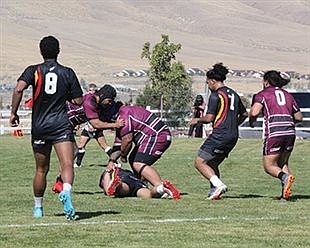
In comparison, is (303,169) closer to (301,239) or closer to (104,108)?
(104,108)

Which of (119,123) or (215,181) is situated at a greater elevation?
(119,123)

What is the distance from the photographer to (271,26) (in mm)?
193250

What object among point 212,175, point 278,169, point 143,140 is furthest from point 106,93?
point 278,169

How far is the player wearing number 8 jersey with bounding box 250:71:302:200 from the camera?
13633mm

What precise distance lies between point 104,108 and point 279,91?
90.5 inches

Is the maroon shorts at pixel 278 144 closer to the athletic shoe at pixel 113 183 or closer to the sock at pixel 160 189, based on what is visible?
the sock at pixel 160 189

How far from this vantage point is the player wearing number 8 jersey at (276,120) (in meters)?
13.6

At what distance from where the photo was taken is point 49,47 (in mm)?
11102

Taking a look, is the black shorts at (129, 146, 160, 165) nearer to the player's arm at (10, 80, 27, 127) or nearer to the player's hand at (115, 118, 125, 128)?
the player's hand at (115, 118, 125, 128)

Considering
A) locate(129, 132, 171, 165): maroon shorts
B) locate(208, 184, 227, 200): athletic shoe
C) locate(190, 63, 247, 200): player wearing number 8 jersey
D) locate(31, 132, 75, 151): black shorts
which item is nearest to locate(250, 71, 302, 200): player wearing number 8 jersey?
locate(190, 63, 247, 200): player wearing number 8 jersey

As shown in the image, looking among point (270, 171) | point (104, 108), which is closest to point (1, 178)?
point (104, 108)

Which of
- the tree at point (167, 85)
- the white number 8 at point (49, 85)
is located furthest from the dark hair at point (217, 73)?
the tree at point (167, 85)

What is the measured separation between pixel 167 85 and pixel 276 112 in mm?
31300

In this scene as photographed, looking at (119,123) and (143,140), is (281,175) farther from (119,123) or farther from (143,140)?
(119,123)
